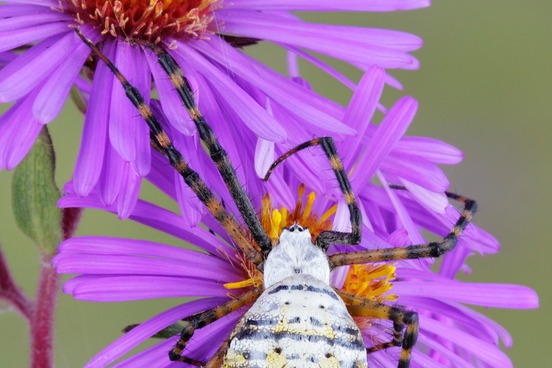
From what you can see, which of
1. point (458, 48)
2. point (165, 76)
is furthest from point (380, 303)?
point (458, 48)

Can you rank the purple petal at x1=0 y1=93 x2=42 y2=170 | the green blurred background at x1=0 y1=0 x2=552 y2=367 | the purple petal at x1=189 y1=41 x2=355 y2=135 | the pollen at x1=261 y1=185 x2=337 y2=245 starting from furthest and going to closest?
the green blurred background at x1=0 y1=0 x2=552 y2=367 → the pollen at x1=261 y1=185 x2=337 y2=245 → the purple petal at x1=189 y1=41 x2=355 y2=135 → the purple petal at x1=0 y1=93 x2=42 y2=170

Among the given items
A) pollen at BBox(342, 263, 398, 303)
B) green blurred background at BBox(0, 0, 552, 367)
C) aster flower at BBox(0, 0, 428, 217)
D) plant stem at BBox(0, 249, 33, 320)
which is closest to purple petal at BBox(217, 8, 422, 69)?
aster flower at BBox(0, 0, 428, 217)

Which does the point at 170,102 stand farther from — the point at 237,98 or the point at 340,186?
the point at 340,186

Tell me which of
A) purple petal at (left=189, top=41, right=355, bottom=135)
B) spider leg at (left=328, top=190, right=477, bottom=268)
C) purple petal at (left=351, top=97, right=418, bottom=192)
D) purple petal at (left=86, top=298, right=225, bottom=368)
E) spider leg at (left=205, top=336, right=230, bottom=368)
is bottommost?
spider leg at (left=205, top=336, right=230, bottom=368)

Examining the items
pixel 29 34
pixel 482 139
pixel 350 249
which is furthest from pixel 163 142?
pixel 482 139

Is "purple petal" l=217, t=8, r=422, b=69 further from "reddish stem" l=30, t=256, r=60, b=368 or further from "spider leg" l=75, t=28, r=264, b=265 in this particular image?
"reddish stem" l=30, t=256, r=60, b=368

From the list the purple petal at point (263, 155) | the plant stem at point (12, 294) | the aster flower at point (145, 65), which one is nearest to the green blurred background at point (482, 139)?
the plant stem at point (12, 294)

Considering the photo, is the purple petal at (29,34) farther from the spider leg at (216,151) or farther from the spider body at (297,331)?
the spider body at (297,331)
